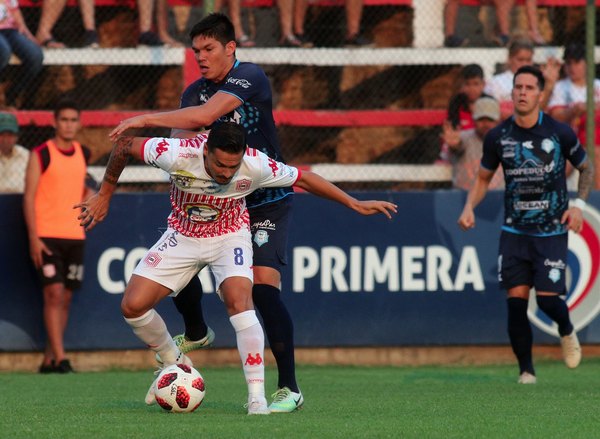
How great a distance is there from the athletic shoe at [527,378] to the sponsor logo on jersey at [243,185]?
3727 millimetres

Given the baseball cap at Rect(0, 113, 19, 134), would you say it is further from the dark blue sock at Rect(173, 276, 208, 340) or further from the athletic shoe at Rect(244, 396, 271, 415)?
the athletic shoe at Rect(244, 396, 271, 415)

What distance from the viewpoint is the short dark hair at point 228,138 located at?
6.96m

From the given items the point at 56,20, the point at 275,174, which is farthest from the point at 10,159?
the point at 275,174

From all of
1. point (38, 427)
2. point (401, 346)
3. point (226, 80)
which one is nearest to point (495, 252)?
point (401, 346)

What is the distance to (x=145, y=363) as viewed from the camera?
11969 millimetres

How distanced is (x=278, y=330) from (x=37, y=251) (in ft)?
14.3

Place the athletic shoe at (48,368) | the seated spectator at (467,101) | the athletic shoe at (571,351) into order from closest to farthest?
the athletic shoe at (571,351) < the athletic shoe at (48,368) < the seated spectator at (467,101)

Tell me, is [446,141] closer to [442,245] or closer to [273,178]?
[442,245]

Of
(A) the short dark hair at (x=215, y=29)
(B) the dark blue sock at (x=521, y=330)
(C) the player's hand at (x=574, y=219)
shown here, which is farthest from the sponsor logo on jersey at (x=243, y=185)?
(B) the dark blue sock at (x=521, y=330)

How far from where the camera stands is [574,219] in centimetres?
984

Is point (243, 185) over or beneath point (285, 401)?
over

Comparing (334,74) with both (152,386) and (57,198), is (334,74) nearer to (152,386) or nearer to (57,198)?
(57,198)

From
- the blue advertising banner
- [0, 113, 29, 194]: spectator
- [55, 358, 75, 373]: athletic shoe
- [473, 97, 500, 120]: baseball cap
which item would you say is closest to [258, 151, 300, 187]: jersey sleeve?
the blue advertising banner

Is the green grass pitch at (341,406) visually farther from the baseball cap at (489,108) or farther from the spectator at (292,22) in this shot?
the spectator at (292,22)
